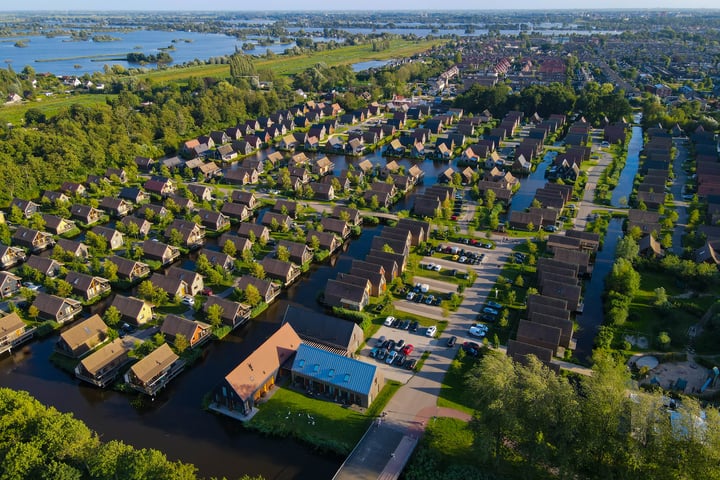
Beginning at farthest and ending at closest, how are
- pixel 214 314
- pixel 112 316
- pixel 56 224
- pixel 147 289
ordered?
pixel 56 224
pixel 147 289
pixel 214 314
pixel 112 316

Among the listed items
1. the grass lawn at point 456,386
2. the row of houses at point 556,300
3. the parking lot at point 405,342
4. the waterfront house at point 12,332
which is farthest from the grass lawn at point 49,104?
the grass lawn at point 456,386

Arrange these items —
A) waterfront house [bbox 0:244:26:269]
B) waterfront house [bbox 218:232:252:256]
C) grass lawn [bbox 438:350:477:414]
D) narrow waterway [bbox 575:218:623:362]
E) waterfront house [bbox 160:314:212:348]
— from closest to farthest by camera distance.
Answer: grass lawn [bbox 438:350:477:414]
waterfront house [bbox 160:314:212:348]
narrow waterway [bbox 575:218:623:362]
waterfront house [bbox 0:244:26:269]
waterfront house [bbox 218:232:252:256]

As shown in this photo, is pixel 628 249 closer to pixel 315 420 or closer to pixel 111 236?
pixel 315 420

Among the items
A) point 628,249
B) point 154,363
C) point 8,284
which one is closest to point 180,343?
point 154,363

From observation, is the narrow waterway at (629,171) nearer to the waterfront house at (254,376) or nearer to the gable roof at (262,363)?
the gable roof at (262,363)

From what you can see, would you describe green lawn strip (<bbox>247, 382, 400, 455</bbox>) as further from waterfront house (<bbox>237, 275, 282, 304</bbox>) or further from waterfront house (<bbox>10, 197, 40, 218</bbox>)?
waterfront house (<bbox>10, 197, 40, 218</bbox>)

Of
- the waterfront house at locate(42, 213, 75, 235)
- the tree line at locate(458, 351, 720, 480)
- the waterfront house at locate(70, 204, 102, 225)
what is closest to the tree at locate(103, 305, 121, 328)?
the waterfront house at locate(42, 213, 75, 235)
